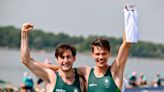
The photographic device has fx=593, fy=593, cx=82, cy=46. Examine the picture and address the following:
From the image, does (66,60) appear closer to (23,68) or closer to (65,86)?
(65,86)

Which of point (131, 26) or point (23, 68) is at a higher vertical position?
point (131, 26)

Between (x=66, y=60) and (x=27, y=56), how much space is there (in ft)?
1.41

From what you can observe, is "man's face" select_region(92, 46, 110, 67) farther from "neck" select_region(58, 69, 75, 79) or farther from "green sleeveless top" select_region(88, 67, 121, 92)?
"neck" select_region(58, 69, 75, 79)

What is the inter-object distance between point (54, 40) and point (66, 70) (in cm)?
8873

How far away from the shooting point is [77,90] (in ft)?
21.0

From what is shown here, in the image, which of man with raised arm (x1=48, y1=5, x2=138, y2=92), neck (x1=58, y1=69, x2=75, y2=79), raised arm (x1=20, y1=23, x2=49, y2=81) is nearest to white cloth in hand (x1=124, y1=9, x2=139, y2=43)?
man with raised arm (x1=48, y1=5, x2=138, y2=92)

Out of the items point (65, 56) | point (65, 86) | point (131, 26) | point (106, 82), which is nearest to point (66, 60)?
point (65, 56)

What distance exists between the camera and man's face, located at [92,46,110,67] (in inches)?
255

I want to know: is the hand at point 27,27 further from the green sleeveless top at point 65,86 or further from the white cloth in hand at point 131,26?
the white cloth in hand at point 131,26

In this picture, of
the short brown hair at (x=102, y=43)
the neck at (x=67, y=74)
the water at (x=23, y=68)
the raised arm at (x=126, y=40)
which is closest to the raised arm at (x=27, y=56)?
the neck at (x=67, y=74)

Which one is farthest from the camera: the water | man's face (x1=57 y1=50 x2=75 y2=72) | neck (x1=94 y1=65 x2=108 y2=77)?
the water

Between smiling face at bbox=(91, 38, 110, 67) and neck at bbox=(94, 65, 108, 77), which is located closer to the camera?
smiling face at bbox=(91, 38, 110, 67)

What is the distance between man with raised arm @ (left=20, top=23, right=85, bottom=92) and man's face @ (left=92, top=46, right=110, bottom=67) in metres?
0.24

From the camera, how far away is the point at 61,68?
6.51 metres
